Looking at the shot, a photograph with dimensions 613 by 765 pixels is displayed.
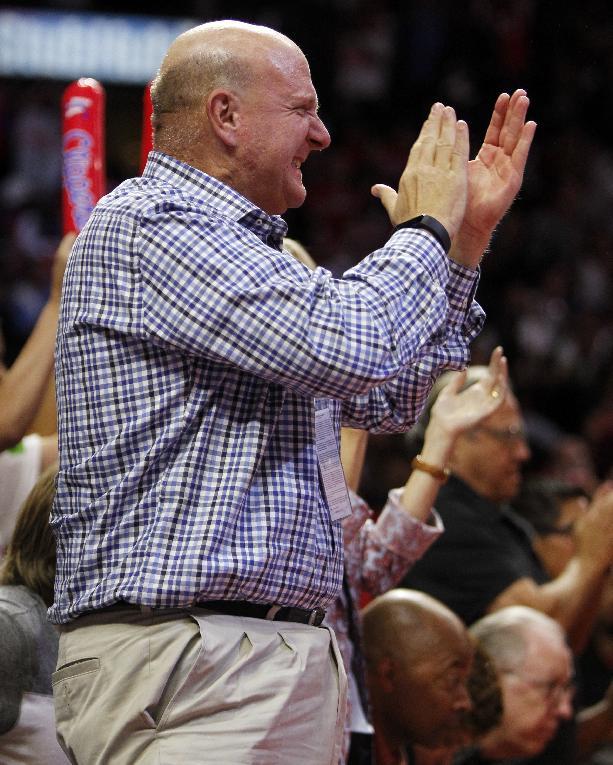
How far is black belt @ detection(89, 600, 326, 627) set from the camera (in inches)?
58.3

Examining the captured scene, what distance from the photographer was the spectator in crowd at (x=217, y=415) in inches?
56.1

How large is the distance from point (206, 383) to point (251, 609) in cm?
27

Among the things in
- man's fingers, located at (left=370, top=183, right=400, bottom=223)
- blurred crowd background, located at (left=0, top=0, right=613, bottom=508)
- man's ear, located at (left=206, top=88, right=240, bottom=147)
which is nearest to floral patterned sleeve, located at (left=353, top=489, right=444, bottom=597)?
man's fingers, located at (left=370, top=183, right=400, bottom=223)

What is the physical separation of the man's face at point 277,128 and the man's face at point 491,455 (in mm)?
1842

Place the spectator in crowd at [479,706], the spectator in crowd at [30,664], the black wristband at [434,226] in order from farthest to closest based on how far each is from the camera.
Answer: the spectator in crowd at [479,706]
the spectator in crowd at [30,664]
the black wristband at [434,226]

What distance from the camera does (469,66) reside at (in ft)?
28.1

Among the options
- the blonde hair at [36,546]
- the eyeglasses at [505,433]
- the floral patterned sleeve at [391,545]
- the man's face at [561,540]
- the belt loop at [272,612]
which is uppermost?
the belt loop at [272,612]

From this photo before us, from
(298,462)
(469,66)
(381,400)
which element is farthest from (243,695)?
(469,66)

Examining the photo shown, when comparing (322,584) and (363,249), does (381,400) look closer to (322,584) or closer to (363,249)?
(322,584)

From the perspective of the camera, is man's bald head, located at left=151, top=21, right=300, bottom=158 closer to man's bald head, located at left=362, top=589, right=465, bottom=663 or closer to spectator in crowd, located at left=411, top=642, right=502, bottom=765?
man's bald head, located at left=362, top=589, right=465, bottom=663

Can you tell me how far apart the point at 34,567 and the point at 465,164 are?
945 mm

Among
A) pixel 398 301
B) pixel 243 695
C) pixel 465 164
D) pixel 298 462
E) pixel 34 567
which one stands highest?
pixel 465 164

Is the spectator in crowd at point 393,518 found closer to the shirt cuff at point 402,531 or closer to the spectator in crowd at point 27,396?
the shirt cuff at point 402,531

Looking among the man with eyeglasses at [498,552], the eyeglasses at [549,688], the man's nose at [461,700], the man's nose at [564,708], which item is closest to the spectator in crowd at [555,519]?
the man with eyeglasses at [498,552]
